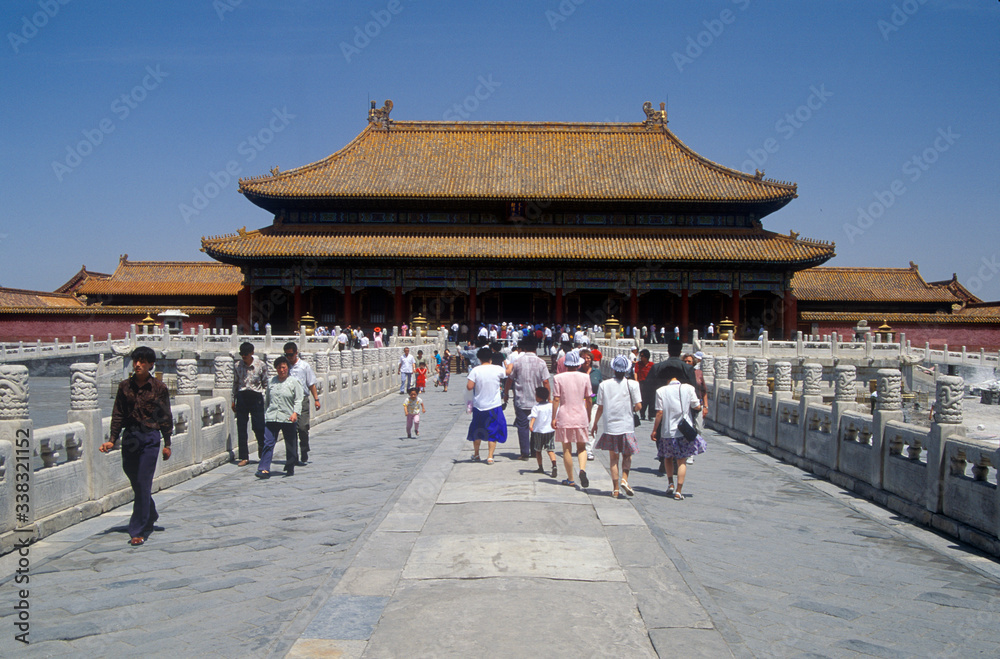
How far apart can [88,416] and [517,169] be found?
3744cm

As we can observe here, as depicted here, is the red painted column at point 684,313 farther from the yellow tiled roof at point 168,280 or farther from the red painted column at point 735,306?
the yellow tiled roof at point 168,280

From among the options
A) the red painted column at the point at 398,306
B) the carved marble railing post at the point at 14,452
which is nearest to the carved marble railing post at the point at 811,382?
the carved marble railing post at the point at 14,452

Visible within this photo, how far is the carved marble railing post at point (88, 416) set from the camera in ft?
25.2

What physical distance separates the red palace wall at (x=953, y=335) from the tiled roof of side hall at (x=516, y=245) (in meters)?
5.39

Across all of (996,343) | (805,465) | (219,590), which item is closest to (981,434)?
(805,465)

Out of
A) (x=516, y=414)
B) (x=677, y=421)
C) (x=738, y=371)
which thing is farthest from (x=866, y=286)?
(x=677, y=421)

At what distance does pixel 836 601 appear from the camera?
5555 millimetres

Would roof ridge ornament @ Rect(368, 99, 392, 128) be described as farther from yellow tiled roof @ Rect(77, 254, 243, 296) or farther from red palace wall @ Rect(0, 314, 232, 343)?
red palace wall @ Rect(0, 314, 232, 343)

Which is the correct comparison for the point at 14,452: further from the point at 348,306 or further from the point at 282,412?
the point at 348,306

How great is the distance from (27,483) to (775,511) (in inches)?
269

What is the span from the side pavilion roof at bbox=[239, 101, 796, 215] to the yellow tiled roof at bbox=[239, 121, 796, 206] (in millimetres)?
51

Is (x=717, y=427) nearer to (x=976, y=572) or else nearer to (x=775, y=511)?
(x=775, y=511)

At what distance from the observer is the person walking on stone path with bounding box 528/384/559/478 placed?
955 cm

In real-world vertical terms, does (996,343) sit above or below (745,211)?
below
